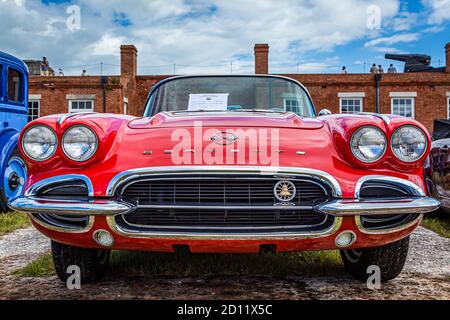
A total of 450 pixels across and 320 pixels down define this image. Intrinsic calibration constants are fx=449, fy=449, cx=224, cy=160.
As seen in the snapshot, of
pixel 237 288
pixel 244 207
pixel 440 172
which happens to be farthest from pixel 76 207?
pixel 440 172

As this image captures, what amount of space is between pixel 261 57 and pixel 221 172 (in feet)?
65.8

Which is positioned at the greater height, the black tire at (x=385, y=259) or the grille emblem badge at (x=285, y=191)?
the grille emblem badge at (x=285, y=191)

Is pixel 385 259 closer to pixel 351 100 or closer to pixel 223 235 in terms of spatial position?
pixel 223 235

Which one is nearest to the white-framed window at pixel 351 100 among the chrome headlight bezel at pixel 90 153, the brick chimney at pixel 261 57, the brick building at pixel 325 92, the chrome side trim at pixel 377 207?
the brick building at pixel 325 92

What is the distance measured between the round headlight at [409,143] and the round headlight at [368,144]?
0.07 m

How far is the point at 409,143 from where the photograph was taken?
235 cm

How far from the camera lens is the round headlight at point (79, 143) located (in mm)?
2299

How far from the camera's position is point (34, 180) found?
2348mm

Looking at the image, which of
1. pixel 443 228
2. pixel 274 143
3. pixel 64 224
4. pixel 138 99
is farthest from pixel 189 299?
pixel 138 99

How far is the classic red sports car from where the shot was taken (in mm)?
2160

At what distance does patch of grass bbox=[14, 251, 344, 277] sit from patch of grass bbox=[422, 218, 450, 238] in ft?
5.37

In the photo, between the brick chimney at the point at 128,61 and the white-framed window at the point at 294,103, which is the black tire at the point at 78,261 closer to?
the white-framed window at the point at 294,103

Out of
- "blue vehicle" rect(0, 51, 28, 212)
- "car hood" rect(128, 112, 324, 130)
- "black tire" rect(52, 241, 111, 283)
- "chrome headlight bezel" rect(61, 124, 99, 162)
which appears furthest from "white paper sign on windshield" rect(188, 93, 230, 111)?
"blue vehicle" rect(0, 51, 28, 212)
